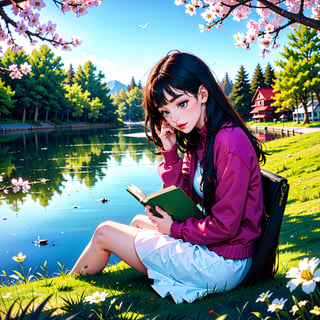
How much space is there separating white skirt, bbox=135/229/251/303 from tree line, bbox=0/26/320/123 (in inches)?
617

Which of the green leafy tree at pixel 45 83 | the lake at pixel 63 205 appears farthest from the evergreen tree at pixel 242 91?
the lake at pixel 63 205

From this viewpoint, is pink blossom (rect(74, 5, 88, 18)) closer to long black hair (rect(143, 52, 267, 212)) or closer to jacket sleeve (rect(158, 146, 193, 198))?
long black hair (rect(143, 52, 267, 212))

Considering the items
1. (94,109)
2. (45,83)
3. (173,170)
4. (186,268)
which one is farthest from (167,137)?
(94,109)

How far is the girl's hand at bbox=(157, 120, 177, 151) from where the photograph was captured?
2529 mm

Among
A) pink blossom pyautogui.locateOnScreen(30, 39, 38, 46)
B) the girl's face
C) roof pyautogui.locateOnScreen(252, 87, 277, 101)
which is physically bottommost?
the girl's face

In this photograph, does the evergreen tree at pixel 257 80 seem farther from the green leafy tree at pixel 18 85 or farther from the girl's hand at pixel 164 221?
the girl's hand at pixel 164 221

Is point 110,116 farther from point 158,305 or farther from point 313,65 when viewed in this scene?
point 158,305

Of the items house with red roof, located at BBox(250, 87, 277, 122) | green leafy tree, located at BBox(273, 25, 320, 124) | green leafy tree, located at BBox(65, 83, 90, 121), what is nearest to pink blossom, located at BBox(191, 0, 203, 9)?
green leafy tree, located at BBox(273, 25, 320, 124)

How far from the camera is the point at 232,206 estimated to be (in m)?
1.91

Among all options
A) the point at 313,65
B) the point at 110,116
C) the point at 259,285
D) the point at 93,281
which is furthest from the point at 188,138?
the point at 110,116

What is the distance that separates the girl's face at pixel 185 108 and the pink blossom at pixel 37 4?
106 inches

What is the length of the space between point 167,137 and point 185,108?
413mm

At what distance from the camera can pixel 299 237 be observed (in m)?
3.65

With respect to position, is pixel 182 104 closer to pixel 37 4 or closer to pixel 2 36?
pixel 37 4
